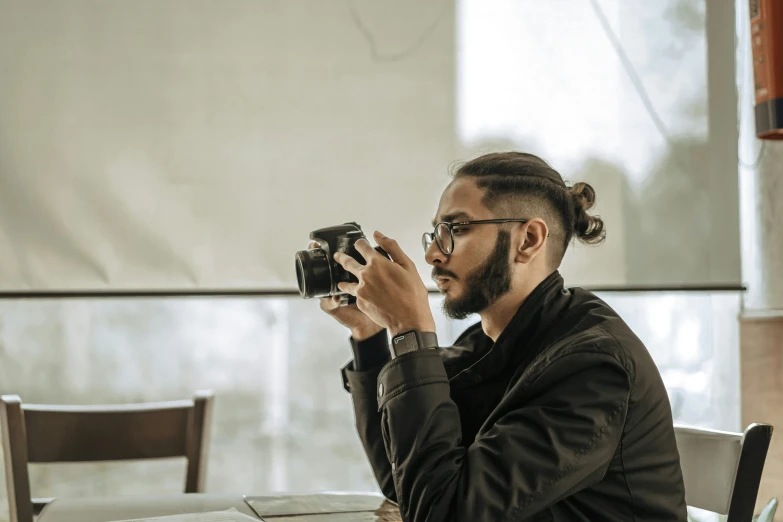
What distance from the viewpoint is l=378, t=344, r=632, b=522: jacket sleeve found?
3.21 ft

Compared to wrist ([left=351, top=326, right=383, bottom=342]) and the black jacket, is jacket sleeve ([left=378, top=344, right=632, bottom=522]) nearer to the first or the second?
the black jacket

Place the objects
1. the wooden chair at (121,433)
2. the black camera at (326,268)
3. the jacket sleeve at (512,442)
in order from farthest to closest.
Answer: the wooden chair at (121,433) → the black camera at (326,268) → the jacket sleeve at (512,442)

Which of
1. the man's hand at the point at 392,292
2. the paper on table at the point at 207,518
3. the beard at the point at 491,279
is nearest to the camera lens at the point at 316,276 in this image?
the man's hand at the point at 392,292

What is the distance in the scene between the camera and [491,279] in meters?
1.25

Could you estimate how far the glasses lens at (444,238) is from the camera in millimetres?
1259

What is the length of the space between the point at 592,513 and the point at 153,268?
1437 mm

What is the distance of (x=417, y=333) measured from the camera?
1139 mm

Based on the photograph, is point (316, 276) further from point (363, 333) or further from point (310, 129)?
point (310, 129)

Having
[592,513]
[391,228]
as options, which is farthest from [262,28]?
[592,513]

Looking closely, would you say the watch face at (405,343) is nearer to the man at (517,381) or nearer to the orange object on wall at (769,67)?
the man at (517,381)

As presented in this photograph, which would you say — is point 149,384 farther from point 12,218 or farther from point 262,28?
point 262,28

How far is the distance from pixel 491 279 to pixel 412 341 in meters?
0.19

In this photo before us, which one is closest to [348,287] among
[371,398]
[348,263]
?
[348,263]

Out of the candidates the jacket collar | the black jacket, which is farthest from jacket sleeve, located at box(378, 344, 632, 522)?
the jacket collar
